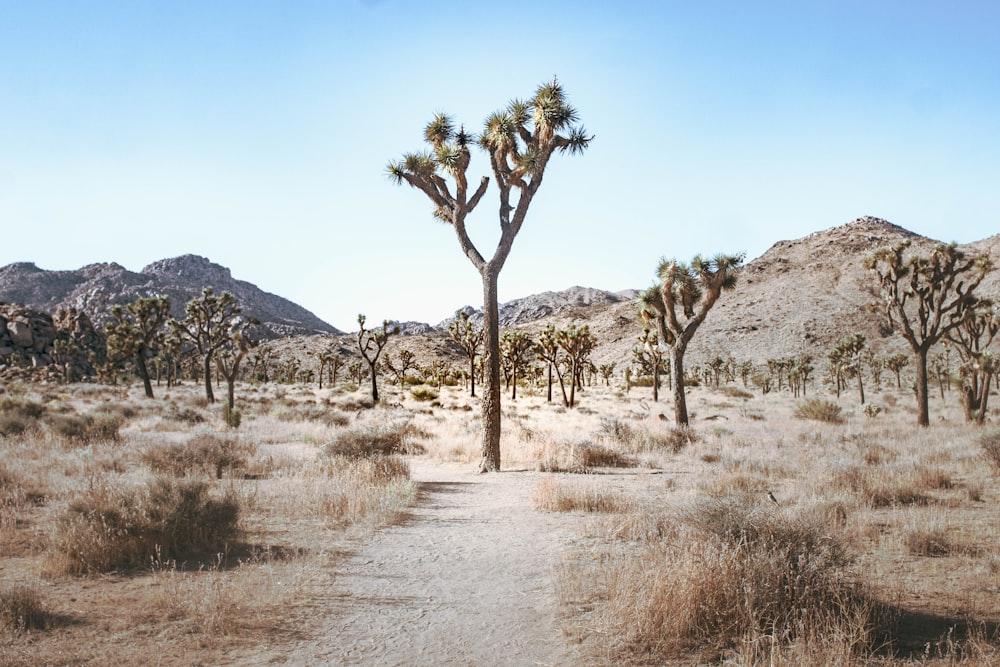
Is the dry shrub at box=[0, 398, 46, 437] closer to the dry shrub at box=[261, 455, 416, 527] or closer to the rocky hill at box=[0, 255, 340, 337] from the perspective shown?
the dry shrub at box=[261, 455, 416, 527]

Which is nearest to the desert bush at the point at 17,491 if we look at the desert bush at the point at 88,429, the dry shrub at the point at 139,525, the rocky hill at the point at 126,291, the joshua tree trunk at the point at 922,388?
the dry shrub at the point at 139,525

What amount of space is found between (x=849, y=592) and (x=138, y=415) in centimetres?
2539

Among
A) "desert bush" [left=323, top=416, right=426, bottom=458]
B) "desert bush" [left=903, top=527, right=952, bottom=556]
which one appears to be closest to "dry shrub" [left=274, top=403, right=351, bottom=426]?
"desert bush" [left=323, top=416, right=426, bottom=458]

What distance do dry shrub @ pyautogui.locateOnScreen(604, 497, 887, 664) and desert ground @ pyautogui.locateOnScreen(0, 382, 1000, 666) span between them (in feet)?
0.06

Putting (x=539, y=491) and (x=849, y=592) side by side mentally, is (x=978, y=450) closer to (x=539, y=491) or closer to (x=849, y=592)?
(x=539, y=491)

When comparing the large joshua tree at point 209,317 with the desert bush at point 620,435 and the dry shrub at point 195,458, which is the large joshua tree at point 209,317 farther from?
the desert bush at point 620,435

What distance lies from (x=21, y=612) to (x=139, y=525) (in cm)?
187

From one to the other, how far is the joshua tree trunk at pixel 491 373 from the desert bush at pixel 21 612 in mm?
8464

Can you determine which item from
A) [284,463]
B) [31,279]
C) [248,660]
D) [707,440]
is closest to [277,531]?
[248,660]

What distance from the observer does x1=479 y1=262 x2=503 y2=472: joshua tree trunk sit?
1233 centimetres

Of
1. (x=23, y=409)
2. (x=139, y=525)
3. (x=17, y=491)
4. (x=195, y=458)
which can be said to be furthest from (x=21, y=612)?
(x=23, y=409)

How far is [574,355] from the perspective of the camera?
3991 centimetres

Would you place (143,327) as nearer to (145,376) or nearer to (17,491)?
(145,376)

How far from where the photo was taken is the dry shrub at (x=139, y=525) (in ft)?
18.8
